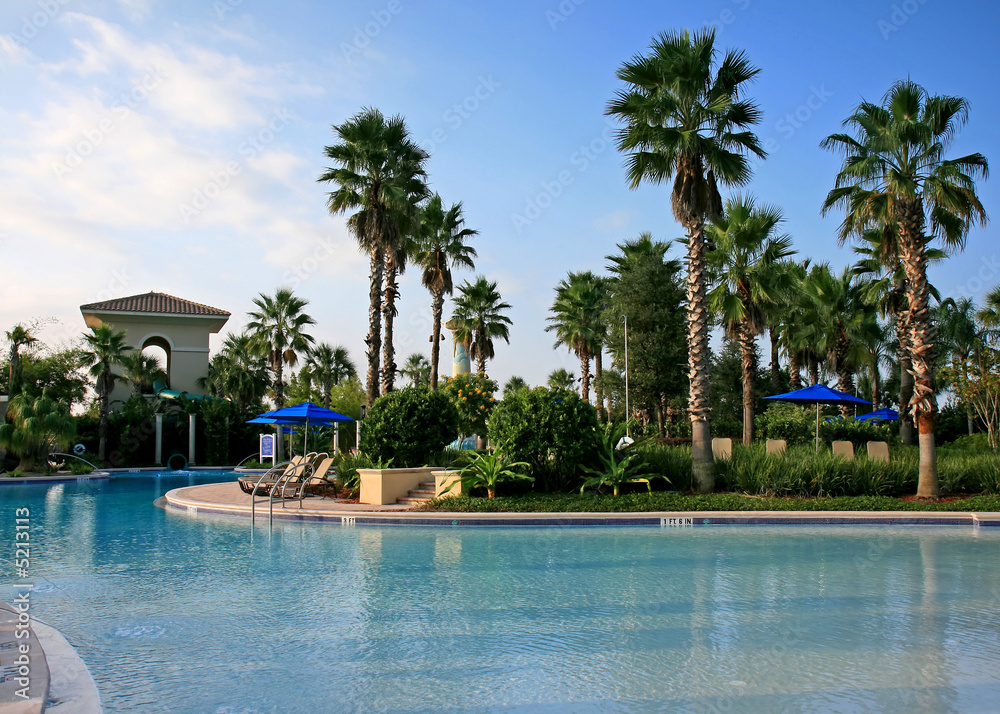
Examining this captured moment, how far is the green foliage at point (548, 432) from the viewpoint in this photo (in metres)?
14.0

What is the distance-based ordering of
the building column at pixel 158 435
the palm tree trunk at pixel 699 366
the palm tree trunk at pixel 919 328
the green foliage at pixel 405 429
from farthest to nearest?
the building column at pixel 158 435, the green foliage at pixel 405 429, the palm tree trunk at pixel 699 366, the palm tree trunk at pixel 919 328

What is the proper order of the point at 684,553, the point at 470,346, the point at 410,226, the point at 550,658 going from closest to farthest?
the point at 550,658, the point at 684,553, the point at 410,226, the point at 470,346

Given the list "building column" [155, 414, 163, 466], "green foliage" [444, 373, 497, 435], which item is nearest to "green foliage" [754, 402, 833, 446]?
"green foliage" [444, 373, 497, 435]

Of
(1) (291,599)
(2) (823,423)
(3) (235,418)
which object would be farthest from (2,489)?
(2) (823,423)

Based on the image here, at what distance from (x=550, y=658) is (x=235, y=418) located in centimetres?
3178

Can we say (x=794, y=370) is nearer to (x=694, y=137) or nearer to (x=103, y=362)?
(x=694, y=137)

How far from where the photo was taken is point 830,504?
13008mm

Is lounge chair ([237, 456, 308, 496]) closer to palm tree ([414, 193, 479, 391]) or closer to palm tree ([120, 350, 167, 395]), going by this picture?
palm tree ([414, 193, 479, 391])

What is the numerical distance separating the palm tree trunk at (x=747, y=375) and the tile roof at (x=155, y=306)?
25.3m

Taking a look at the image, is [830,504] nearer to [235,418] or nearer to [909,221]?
[909,221]

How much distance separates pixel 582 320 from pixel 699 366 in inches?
942

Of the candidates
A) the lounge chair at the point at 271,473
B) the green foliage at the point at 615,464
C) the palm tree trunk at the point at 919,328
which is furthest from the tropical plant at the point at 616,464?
the lounge chair at the point at 271,473

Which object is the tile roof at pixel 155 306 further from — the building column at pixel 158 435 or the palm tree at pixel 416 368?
the palm tree at pixel 416 368

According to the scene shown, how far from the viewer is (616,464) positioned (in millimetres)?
14297
